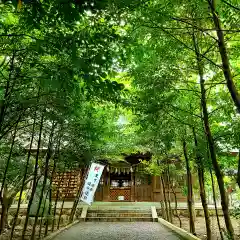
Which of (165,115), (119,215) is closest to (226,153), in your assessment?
(165,115)

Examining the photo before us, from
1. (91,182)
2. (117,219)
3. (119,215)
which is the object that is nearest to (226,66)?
(91,182)

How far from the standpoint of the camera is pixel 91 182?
47.5 feet

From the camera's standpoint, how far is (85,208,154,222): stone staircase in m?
15.8

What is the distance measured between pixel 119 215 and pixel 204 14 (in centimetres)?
1400

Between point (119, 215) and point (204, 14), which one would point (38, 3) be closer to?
point (204, 14)

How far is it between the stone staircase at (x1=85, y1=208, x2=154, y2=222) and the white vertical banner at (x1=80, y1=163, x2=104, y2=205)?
2.14 meters

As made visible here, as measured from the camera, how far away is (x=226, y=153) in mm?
7250

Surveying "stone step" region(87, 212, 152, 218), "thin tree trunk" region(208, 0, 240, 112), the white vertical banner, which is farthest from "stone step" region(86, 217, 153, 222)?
"thin tree trunk" region(208, 0, 240, 112)

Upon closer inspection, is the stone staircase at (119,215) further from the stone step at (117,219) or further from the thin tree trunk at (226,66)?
the thin tree trunk at (226,66)

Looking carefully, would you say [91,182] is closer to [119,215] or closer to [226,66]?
[119,215]

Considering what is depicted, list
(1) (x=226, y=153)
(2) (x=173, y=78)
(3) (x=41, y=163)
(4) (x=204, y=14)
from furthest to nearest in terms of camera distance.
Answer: (3) (x=41, y=163), (1) (x=226, y=153), (2) (x=173, y=78), (4) (x=204, y=14)

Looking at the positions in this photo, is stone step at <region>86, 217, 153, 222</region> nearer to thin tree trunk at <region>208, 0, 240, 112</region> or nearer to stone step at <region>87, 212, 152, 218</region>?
stone step at <region>87, 212, 152, 218</region>

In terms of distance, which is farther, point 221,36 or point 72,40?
point 221,36

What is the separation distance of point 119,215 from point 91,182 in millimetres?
3318
